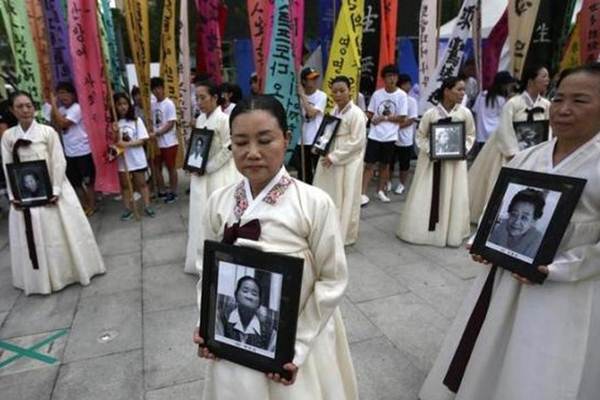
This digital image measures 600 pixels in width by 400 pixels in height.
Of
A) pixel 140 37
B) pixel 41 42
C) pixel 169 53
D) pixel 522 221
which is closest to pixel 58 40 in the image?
pixel 41 42

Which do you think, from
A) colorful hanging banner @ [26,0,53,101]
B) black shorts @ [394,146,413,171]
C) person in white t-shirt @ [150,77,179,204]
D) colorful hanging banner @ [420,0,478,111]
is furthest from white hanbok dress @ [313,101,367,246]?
colorful hanging banner @ [26,0,53,101]

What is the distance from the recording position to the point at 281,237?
168cm

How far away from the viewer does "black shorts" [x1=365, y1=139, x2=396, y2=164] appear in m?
7.03

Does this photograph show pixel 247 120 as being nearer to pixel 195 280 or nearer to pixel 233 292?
pixel 233 292

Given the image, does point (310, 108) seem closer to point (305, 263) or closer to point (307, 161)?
point (307, 161)

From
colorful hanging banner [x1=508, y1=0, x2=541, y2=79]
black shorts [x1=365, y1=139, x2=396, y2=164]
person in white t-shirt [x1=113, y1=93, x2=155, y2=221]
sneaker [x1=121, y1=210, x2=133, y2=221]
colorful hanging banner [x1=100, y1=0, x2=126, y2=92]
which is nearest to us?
colorful hanging banner [x1=508, y1=0, x2=541, y2=79]

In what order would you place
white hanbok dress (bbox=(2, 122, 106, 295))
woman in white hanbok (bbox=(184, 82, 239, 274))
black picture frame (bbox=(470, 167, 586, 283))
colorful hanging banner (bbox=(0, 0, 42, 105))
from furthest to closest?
colorful hanging banner (bbox=(0, 0, 42, 105))
woman in white hanbok (bbox=(184, 82, 239, 274))
white hanbok dress (bbox=(2, 122, 106, 295))
black picture frame (bbox=(470, 167, 586, 283))

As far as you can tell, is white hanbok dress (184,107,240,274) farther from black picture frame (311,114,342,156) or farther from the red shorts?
the red shorts

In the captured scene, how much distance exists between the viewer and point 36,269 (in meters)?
4.27

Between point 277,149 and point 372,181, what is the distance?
6968 mm

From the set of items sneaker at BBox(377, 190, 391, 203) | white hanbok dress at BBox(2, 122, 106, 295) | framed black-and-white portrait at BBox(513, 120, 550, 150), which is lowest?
sneaker at BBox(377, 190, 391, 203)

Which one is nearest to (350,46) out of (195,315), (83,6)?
(83,6)

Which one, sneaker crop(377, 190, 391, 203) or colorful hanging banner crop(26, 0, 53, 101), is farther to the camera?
sneaker crop(377, 190, 391, 203)

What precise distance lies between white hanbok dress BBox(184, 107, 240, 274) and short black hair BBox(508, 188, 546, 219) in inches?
118
